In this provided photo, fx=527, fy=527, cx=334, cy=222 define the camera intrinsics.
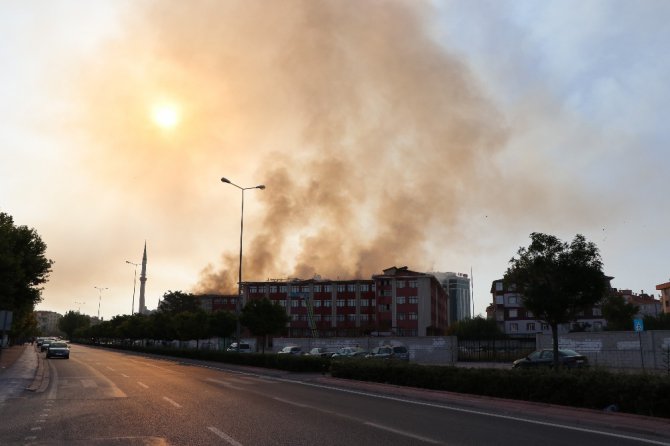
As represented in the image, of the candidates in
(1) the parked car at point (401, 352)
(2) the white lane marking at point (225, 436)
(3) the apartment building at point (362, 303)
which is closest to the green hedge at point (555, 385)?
(2) the white lane marking at point (225, 436)

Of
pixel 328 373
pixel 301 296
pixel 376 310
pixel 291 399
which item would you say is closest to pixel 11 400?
pixel 291 399

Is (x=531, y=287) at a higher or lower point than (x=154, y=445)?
higher

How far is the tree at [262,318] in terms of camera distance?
44625 mm

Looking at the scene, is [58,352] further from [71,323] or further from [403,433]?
[71,323]

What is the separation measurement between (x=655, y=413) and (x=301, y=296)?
10386 centimetres

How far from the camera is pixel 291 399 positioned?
16.5 meters

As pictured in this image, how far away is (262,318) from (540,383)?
107 feet

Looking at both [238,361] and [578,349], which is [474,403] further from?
[238,361]

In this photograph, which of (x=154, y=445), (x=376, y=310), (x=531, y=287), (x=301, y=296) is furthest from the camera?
(x=301, y=296)

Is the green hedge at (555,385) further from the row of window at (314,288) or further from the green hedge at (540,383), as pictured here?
the row of window at (314,288)

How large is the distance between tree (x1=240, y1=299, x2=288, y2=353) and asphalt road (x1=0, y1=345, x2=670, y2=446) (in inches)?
1024

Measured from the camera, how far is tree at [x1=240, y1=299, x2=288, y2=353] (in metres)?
44.6

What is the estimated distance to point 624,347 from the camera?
99.3ft

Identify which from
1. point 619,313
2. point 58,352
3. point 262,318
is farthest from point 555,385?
point 619,313
